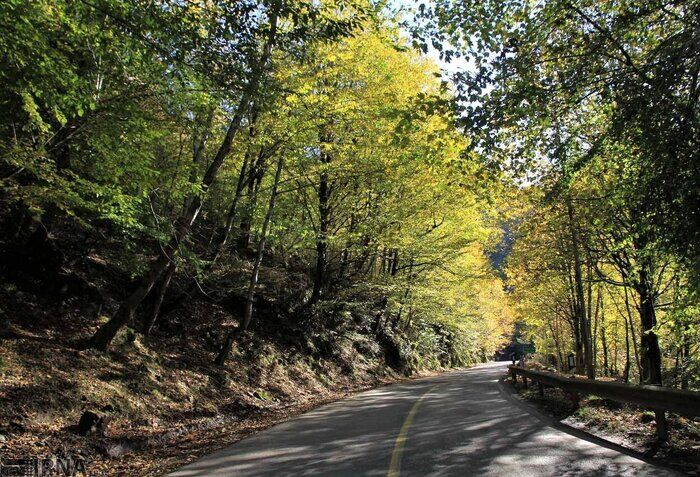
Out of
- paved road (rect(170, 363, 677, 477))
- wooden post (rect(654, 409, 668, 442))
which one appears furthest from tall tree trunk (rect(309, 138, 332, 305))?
wooden post (rect(654, 409, 668, 442))

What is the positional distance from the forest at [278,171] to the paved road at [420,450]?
2288 millimetres

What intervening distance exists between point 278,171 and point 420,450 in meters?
10.3

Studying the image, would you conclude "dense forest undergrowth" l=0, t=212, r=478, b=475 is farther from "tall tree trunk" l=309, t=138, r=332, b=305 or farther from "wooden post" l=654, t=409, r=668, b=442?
"wooden post" l=654, t=409, r=668, b=442

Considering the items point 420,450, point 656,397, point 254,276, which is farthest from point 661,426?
point 254,276

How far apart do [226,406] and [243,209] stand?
6.33m

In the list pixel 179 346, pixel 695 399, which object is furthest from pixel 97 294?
pixel 695 399

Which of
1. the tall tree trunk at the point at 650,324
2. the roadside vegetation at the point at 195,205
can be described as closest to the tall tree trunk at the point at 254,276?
the roadside vegetation at the point at 195,205

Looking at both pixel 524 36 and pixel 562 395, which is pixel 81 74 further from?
pixel 562 395

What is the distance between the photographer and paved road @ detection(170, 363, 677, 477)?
242 inches

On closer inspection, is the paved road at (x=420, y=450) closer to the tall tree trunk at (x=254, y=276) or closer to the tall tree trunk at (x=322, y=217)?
the tall tree trunk at (x=254, y=276)

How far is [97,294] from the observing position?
1271 cm

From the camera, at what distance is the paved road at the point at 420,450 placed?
20.1 ft

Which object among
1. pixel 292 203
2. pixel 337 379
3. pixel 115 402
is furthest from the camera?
pixel 337 379

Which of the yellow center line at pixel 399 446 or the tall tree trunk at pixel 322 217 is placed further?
the tall tree trunk at pixel 322 217
